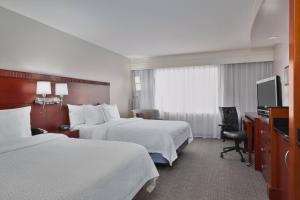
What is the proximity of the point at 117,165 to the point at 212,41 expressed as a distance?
3.99 m

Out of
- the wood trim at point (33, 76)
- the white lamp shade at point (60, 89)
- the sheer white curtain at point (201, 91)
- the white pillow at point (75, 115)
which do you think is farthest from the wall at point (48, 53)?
the sheer white curtain at point (201, 91)

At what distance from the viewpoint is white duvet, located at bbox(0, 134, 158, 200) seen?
4.18 ft

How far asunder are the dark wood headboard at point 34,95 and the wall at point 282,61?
4.10 m

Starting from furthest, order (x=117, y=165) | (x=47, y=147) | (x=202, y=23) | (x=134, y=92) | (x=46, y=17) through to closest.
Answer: (x=134, y=92), (x=202, y=23), (x=46, y=17), (x=47, y=147), (x=117, y=165)

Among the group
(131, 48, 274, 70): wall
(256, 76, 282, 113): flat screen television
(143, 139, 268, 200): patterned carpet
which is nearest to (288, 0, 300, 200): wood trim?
(143, 139, 268, 200): patterned carpet

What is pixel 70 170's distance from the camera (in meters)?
1.57

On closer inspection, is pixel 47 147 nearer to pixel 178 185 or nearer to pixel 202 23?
pixel 178 185

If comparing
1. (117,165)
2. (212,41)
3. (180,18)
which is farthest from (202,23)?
(117,165)

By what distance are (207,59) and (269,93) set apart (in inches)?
101

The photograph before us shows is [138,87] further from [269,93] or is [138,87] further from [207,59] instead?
[269,93]

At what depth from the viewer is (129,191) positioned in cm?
188

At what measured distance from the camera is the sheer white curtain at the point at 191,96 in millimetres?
5953

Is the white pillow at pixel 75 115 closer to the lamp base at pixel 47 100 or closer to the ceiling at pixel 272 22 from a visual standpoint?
the lamp base at pixel 47 100

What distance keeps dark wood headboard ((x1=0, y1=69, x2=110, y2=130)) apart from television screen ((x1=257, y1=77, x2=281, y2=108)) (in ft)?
11.9
